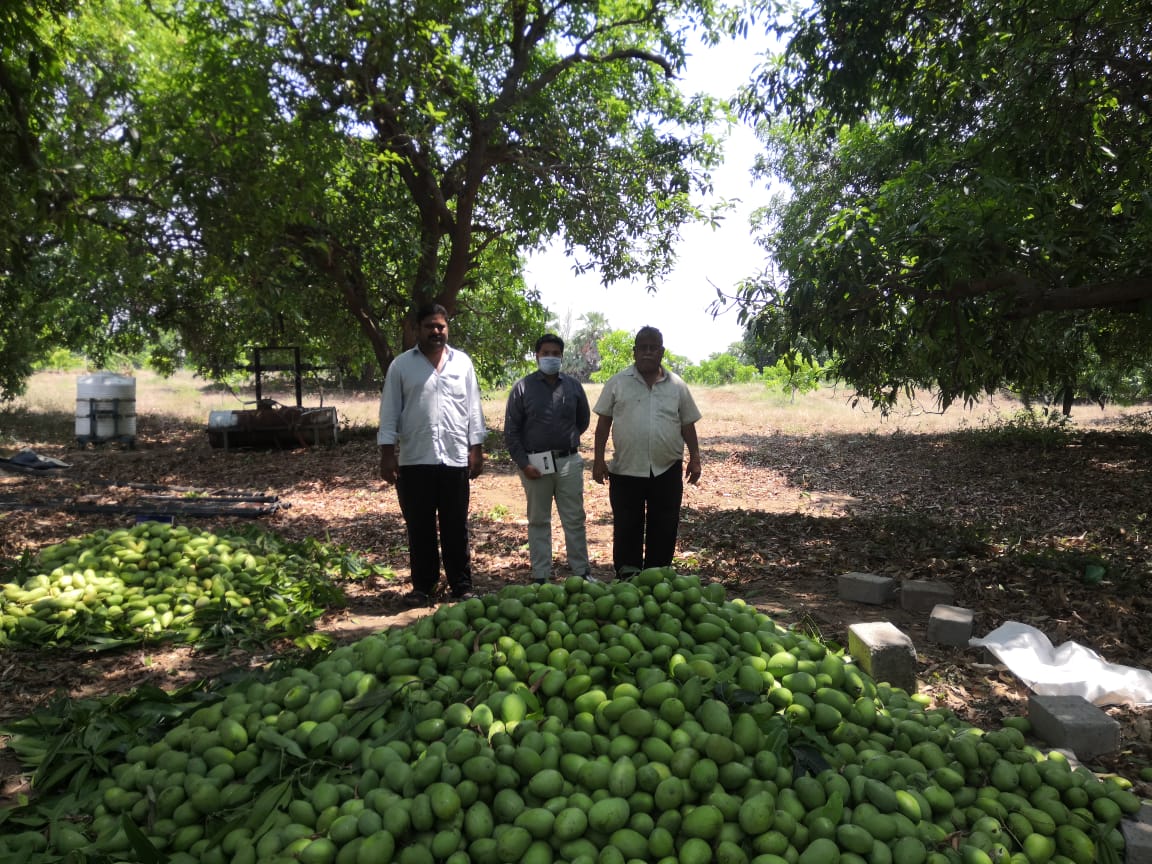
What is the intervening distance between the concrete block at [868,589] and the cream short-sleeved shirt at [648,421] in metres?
1.65

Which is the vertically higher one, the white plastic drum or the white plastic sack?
the white plastic drum

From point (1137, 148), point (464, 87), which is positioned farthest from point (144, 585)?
point (1137, 148)

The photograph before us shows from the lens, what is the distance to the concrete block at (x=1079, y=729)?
9.82ft

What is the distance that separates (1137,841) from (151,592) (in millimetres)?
5136

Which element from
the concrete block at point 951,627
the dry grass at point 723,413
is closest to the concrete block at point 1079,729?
the concrete block at point 951,627

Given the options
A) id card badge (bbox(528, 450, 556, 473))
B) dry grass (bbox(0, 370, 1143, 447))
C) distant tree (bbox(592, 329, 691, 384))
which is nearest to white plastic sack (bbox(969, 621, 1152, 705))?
id card badge (bbox(528, 450, 556, 473))

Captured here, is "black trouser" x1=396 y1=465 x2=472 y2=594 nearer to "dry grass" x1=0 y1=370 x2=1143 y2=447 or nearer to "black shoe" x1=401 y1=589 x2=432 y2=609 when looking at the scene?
"black shoe" x1=401 y1=589 x2=432 y2=609

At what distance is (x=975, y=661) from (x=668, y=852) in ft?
9.71

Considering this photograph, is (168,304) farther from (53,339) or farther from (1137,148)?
(1137,148)

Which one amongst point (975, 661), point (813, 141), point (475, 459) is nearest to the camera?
point (975, 661)

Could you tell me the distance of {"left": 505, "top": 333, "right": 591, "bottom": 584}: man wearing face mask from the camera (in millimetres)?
5285

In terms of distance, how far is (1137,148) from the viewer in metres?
5.86

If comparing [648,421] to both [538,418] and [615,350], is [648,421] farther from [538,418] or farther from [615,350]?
[615,350]

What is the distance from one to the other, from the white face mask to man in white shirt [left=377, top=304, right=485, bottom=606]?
1.70ft
